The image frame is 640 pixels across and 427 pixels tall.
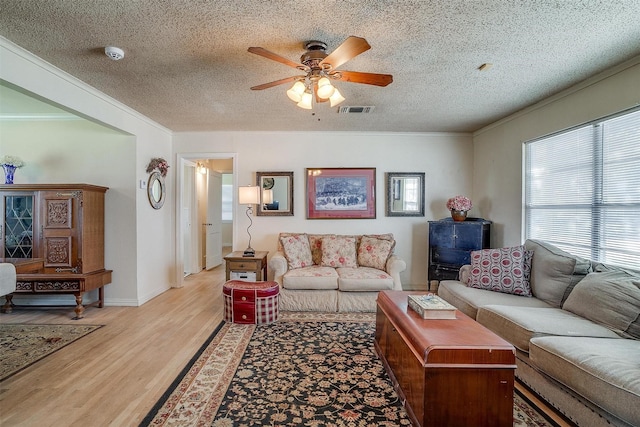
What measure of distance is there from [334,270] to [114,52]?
3.12 meters

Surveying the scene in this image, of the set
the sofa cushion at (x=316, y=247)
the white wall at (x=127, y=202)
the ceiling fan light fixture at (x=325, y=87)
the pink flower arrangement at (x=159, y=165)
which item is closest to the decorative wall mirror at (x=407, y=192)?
the sofa cushion at (x=316, y=247)

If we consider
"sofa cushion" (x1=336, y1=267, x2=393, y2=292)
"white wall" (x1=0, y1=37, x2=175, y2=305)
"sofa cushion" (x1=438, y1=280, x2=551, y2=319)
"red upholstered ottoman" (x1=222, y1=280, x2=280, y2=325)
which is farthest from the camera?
A: "white wall" (x1=0, y1=37, x2=175, y2=305)

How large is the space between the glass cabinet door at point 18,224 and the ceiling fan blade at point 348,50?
3814mm

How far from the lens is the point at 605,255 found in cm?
258

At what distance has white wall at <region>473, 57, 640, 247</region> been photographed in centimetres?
244

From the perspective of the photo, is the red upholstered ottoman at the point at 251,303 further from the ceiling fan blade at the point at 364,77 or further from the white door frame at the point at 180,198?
the ceiling fan blade at the point at 364,77

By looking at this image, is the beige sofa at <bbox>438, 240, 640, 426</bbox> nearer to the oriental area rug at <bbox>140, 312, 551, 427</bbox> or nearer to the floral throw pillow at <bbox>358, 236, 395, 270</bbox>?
the oriental area rug at <bbox>140, 312, 551, 427</bbox>

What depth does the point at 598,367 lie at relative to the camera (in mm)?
1483

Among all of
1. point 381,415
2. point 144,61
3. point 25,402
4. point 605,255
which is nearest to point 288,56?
point 144,61

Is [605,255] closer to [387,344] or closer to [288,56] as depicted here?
[387,344]

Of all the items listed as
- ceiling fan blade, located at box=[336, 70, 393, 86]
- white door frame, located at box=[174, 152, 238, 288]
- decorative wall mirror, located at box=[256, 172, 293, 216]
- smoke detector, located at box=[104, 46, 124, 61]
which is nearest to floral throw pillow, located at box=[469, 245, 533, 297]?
ceiling fan blade, located at box=[336, 70, 393, 86]

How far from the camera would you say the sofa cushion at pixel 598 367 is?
1343 mm

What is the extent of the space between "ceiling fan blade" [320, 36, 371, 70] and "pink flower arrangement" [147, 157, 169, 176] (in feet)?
10.2

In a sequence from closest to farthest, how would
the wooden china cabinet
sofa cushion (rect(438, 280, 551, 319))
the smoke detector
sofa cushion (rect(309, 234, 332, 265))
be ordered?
the smoke detector → sofa cushion (rect(438, 280, 551, 319)) → the wooden china cabinet → sofa cushion (rect(309, 234, 332, 265))
